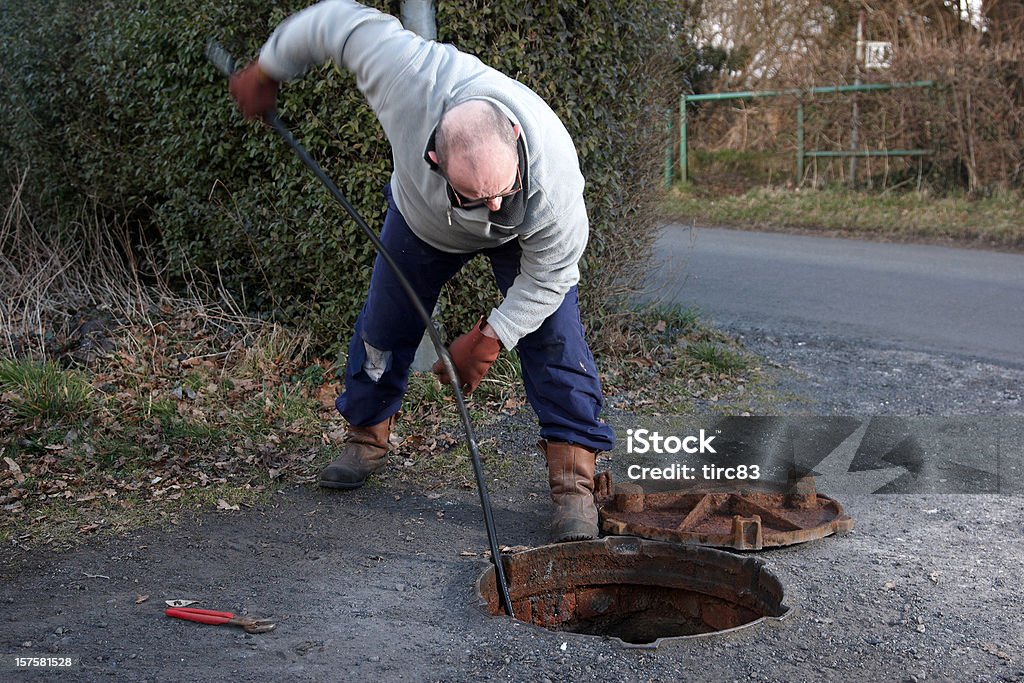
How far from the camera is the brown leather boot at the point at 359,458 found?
4719mm

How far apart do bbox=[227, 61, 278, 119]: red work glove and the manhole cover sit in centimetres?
194

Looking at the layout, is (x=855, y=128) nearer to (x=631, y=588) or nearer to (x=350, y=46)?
(x=631, y=588)

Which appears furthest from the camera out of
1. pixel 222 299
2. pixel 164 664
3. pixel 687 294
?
pixel 687 294

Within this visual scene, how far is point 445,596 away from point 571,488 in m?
0.81

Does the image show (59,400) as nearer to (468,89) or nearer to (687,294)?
(468,89)

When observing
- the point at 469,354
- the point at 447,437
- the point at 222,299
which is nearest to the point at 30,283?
the point at 222,299

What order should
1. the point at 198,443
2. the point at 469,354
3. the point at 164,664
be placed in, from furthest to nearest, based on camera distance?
1. the point at 198,443
2. the point at 469,354
3. the point at 164,664

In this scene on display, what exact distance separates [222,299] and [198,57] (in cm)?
144


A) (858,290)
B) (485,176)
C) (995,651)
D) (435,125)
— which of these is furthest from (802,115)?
(485,176)

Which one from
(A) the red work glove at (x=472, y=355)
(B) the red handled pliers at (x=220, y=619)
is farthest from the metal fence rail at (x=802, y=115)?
(B) the red handled pliers at (x=220, y=619)

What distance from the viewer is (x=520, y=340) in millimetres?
4316

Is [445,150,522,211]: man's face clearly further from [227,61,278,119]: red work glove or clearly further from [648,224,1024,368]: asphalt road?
[648,224,1024,368]: asphalt road

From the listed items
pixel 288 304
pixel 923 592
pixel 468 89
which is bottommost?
pixel 923 592

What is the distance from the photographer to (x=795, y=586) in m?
3.68
